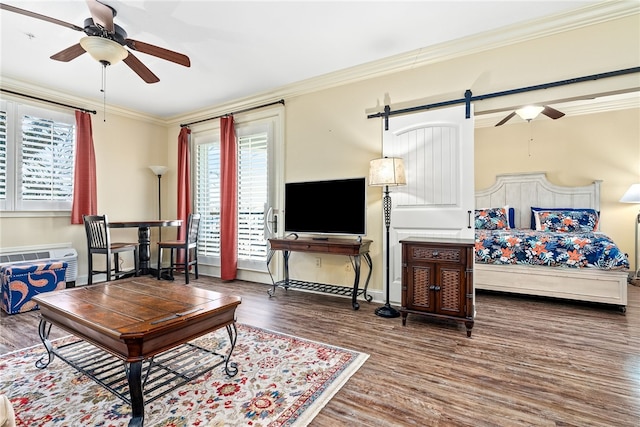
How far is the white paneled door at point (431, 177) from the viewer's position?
3.16 meters

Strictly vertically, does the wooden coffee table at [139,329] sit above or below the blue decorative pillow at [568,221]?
below

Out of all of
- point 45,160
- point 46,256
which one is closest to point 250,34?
point 45,160

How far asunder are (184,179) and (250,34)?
307cm

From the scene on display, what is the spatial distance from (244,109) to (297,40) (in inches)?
72.8

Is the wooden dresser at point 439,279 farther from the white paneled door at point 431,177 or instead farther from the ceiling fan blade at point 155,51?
the ceiling fan blade at point 155,51

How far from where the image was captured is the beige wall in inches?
109

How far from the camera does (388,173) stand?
3125 millimetres

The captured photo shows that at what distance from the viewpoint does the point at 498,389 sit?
1882mm

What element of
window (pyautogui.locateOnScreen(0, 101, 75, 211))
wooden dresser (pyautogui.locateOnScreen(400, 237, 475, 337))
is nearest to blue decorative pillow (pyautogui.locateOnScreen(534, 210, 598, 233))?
wooden dresser (pyautogui.locateOnScreen(400, 237, 475, 337))

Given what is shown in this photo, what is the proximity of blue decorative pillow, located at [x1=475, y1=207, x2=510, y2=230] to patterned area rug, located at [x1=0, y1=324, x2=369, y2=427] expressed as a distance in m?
3.85

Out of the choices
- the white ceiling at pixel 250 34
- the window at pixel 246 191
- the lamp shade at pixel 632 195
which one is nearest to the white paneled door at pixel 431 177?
the white ceiling at pixel 250 34

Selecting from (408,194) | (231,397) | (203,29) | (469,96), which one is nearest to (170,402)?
(231,397)

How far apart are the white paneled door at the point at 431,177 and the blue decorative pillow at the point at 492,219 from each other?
230 centimetres

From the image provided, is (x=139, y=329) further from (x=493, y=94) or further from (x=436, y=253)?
(x=493, y=94)
